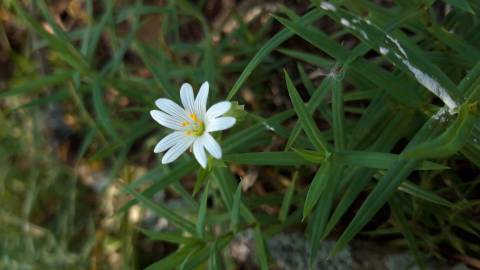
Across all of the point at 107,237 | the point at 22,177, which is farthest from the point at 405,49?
the point at 22,177

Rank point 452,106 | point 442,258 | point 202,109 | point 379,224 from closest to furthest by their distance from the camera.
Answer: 1. point 452,106
2. point 202,109
3. point 442,258
4. point 379,224

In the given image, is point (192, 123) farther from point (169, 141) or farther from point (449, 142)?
point (449, 142)

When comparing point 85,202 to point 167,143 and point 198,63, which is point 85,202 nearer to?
point 198,63

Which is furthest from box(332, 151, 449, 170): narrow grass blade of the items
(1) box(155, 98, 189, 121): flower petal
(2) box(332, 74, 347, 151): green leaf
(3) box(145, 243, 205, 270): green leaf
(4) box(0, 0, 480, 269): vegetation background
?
(3) box(145, 243, 205, 270): green leaf

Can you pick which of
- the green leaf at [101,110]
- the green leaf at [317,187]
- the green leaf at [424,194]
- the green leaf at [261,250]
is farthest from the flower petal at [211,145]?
Result: the green leaf at [101,110]

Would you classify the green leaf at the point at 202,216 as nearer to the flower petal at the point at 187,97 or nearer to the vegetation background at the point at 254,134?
the vegetation background at the point at 254,134

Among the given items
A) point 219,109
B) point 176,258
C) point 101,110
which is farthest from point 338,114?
point 101,110

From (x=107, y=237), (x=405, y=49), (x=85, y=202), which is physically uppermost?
(x=405, y=49)
